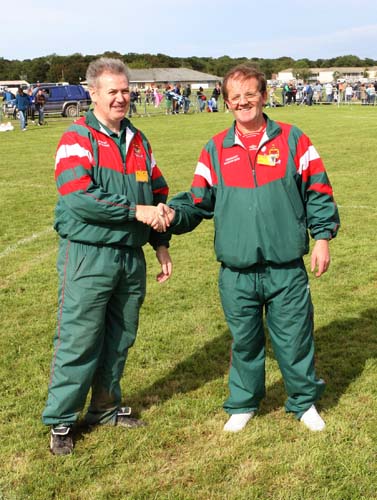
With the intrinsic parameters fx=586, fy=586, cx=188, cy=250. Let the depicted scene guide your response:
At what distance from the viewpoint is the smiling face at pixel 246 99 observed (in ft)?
10.2

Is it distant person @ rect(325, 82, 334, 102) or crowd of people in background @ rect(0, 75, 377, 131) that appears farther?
distant person @ rect(325, 82, 334, 102)

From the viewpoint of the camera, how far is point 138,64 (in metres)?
132

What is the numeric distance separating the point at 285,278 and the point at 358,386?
49.6 inches

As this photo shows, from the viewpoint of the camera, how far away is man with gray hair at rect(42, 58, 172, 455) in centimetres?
296

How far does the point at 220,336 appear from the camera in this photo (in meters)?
4.92

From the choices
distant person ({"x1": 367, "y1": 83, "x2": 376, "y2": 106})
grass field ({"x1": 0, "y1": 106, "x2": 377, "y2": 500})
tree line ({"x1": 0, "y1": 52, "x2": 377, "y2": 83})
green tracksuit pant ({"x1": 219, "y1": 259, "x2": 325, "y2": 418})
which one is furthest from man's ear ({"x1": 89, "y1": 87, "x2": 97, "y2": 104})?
tree line ({"x1": 0, "y1": 52, "x2": 377, "y2": 83})

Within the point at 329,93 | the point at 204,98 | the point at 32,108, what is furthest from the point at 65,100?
the point at 329,93

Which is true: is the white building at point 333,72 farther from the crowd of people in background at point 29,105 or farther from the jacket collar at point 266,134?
the jacket collar at point 266,134

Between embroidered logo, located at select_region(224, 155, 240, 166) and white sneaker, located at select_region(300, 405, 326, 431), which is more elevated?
embroidered logo, located at select_region(224, 155, 240, 166)

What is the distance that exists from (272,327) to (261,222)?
65 cm

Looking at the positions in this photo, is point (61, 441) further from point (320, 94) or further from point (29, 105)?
point (320, 94)

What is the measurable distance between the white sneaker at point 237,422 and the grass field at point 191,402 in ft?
0.17

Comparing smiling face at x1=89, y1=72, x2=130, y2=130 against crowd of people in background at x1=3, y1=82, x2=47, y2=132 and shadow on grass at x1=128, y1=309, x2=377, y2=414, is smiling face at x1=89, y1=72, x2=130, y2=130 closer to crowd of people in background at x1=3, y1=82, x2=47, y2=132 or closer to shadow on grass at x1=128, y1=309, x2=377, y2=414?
shadow on grass at x1=128, y1=309, x2=377, y2=414

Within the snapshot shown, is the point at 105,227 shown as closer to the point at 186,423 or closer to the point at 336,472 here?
the point at 186,423
